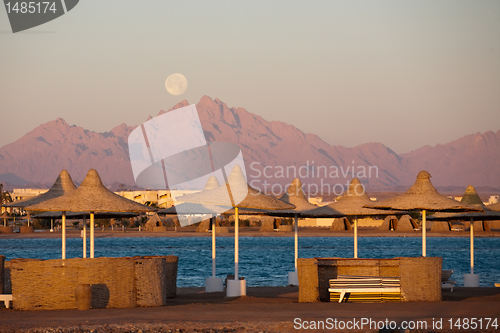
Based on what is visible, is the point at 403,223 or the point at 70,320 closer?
the point at 70,320

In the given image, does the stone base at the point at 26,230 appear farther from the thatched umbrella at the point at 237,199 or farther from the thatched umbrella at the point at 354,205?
the thatched umbrella at the point at 237,199

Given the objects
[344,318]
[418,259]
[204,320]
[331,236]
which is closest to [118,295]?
[204,320]

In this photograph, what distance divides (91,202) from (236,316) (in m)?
4.91

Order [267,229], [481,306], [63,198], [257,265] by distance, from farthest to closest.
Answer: [267,229] < [257,265] < [63,198] < [481,306]

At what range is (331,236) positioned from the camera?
76.1 m

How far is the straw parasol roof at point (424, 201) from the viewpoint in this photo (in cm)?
1590

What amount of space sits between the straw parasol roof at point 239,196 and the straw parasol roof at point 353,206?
133 inches

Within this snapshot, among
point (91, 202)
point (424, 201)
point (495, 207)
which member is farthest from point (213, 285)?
point (495, 207)

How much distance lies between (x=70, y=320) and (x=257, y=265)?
23888 millimetres

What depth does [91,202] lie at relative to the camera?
48.7 ft

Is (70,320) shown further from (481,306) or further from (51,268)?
(481,306)

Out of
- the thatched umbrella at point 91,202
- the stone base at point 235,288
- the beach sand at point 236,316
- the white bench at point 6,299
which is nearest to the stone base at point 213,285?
the stone base at point 235,288

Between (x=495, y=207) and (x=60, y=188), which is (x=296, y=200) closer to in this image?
(x=495, y=207)

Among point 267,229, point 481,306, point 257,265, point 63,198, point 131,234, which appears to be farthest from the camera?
point 267,229
